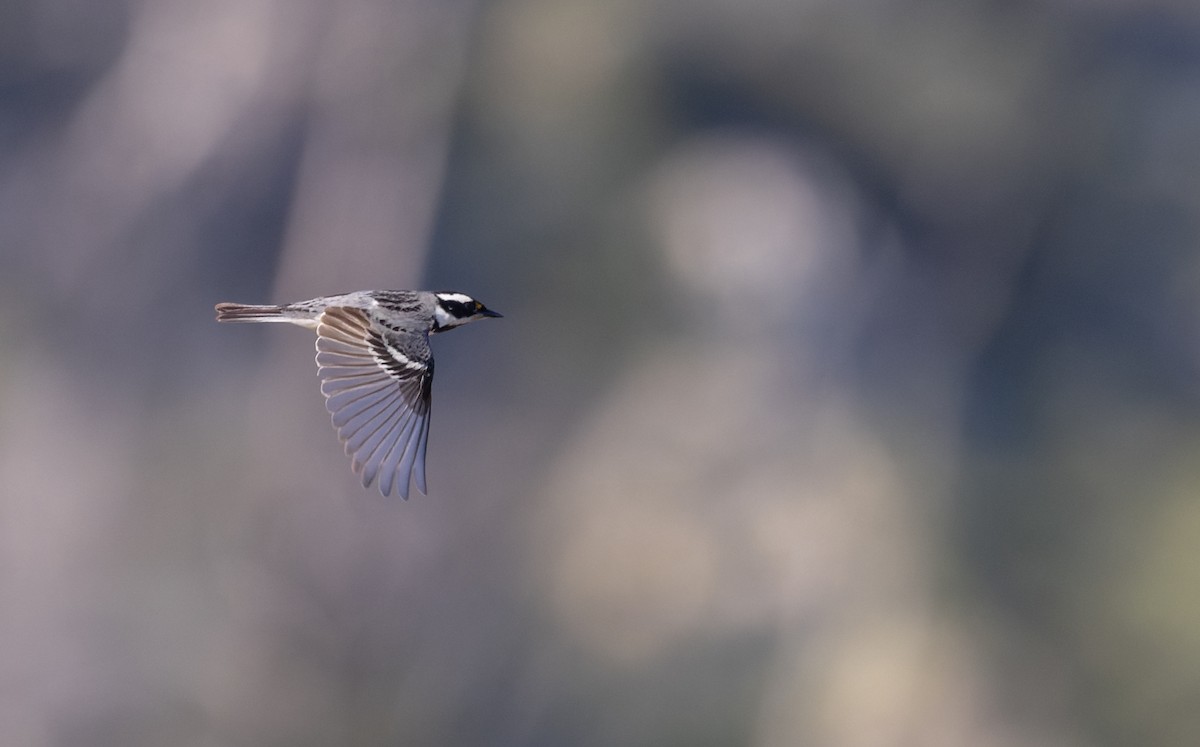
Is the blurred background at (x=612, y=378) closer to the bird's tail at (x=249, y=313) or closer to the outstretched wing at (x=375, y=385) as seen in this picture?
the bird's tail at (x=249, y=313)

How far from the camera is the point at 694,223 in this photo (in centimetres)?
846

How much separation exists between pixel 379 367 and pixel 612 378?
5.71 metres

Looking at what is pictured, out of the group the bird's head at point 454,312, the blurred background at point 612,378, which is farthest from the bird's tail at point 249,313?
the blurred background at point 612,378

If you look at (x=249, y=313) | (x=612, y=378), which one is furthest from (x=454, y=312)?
(x=612, y=378)

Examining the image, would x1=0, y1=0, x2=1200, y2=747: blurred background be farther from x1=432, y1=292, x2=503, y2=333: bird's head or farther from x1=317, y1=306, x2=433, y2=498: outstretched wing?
x1=317, y1=306, x2=433, y2=498: outstretched wing

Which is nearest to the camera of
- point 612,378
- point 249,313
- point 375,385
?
point 375,385

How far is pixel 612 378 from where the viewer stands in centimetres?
790

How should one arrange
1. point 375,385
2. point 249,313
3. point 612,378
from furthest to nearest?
point 612,378
point 249,313
point 375,385

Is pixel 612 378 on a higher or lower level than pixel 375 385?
lower

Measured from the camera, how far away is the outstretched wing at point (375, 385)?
2.07 meters

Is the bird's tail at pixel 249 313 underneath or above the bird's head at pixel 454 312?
underneath

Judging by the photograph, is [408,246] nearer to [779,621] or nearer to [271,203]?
[271,203]

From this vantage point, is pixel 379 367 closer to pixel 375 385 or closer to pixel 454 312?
pixel 375 385

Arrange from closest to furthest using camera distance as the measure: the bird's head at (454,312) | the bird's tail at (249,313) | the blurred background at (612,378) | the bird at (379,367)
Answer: the bird at (379,367), the bird's tail at (249,313), the bird's head at (454,312), the blurred background at (612,378)
